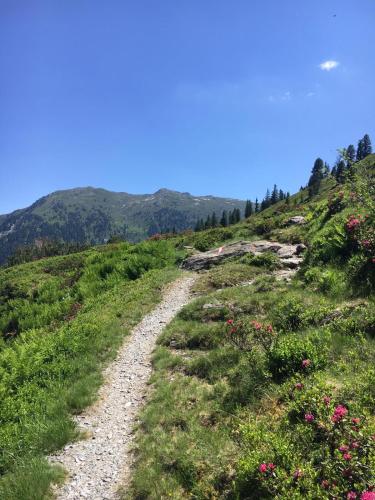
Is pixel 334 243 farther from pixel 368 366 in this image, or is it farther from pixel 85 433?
pixel 85 433

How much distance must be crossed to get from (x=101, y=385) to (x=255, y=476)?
6223 mm

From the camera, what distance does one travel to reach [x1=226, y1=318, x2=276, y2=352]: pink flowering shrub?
8578mm

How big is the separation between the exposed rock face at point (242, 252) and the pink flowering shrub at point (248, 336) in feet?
33.2

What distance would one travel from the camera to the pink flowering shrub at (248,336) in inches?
338

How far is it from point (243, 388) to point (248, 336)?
2.45m

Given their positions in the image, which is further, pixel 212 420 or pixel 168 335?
pixel 168 335

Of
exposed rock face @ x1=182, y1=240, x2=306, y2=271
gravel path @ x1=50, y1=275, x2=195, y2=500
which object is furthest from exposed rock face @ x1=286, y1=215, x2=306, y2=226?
gravel path @ x1=50, y1=275, x2=195, y2=500

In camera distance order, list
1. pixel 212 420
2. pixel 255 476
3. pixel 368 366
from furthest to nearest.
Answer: pixel 212 420 < pixel 368 366 < pixel 255 476

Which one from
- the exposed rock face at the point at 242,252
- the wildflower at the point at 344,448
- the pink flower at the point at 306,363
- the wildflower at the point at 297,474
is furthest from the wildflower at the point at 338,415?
the exposed rock face at the point at 242,252

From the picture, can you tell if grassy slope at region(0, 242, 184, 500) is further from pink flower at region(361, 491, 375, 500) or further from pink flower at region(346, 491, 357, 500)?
pink flower at region(361, 491, 375, 500)

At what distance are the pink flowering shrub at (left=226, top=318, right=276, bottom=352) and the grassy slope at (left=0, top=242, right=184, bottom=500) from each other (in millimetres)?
4158

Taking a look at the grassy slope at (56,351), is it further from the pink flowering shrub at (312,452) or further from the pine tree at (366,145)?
the pine tree at (366,145)

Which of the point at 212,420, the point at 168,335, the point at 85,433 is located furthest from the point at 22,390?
the point at 212,420

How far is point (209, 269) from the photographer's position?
74.3 feet
